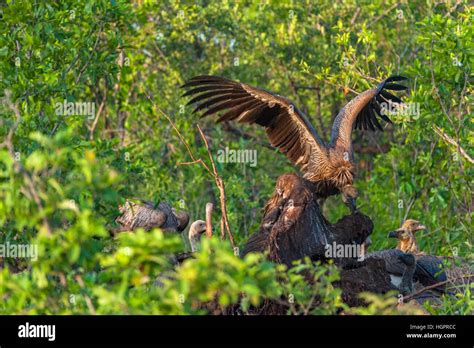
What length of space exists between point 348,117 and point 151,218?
8.87 ft

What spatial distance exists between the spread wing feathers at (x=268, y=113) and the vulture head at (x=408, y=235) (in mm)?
1969

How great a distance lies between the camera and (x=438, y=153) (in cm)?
1279

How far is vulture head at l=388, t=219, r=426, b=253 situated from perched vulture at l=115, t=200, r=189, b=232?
8.26 ft

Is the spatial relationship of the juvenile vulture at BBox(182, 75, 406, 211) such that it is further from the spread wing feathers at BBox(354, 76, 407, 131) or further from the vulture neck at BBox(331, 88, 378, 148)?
the spread wing feathers at BBox(354, 76, 407, 131)

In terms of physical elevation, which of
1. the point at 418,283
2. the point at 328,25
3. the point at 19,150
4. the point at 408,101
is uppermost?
the point at 328,25

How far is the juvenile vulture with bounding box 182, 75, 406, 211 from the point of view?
10.8 meters

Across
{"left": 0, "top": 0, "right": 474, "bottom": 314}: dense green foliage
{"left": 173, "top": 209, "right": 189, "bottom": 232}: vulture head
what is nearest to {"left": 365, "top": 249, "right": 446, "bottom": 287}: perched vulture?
{"left": 0, "top": 0, "right": 474, "bottom": 314}: dense green foliage

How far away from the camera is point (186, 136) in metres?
15.2

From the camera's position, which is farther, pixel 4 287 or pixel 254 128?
pixel 254 128

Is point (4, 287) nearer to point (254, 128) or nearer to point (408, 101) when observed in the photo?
point (408, 101)

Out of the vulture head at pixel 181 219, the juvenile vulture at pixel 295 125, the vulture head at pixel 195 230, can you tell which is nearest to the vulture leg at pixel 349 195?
the juvenile vulture at pixel 295 125

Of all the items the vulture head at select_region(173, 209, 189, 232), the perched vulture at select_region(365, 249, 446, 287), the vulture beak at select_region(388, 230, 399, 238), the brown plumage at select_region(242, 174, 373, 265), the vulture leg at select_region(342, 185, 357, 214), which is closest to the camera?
the brown plumage at select_region(242, 174, 373, 265)
